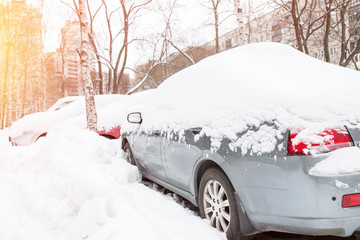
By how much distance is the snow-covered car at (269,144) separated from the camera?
6.28 feet

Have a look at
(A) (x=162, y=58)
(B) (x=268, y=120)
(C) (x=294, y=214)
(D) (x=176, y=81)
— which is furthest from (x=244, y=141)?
(A) (x=162, y=58)

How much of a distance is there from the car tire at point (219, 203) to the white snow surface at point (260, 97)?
345 millimetres

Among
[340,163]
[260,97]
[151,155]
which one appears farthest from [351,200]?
[151,155]

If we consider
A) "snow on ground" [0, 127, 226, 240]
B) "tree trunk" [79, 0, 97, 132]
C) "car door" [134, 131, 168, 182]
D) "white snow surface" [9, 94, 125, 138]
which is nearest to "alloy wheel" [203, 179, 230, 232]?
"snow on ground" [0, 127, 226, 240]

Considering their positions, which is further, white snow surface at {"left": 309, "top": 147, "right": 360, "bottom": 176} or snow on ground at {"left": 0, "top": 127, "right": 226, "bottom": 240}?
snow on ground at {"left": 0, "top": 127, "right": 226, "bottom": 240}

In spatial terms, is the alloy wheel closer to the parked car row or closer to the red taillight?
the parked car row

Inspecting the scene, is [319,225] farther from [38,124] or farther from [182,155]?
[38,124]

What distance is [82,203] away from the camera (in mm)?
2801

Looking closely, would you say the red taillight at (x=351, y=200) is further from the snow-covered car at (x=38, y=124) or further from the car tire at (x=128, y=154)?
the snow-covered car at (x=38, y=124)

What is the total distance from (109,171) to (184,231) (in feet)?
5.18

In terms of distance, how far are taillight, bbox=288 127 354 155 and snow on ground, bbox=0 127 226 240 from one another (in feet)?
3.78

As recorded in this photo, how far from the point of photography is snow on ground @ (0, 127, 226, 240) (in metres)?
2.48

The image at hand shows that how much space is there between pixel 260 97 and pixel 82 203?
78.7 inches

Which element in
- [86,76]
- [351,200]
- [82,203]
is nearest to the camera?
[351,200]
